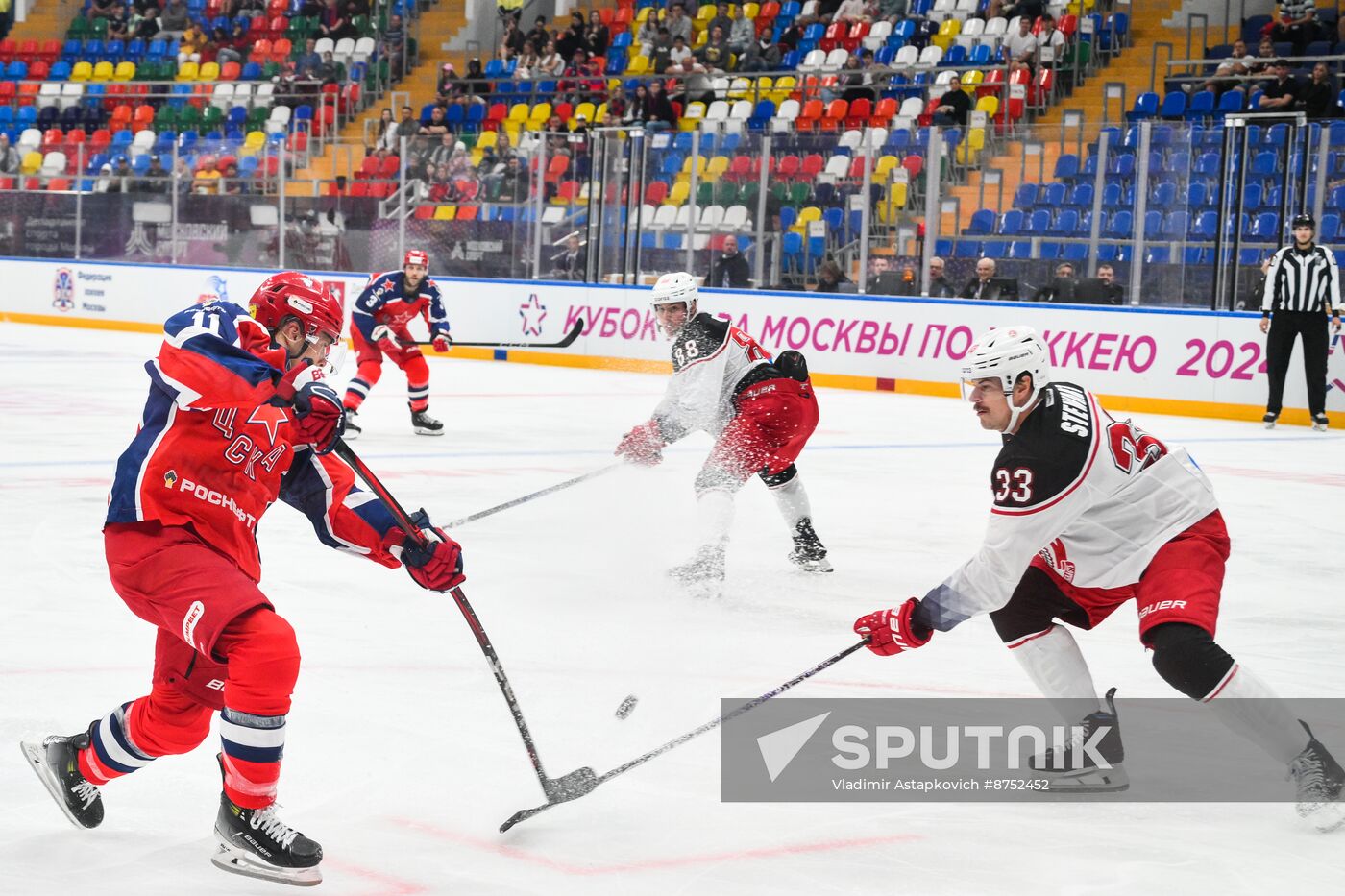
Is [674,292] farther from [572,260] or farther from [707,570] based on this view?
[572,260]

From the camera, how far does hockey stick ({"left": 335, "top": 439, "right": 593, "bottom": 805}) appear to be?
3.06m

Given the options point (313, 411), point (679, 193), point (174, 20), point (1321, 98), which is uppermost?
point (174, 20)

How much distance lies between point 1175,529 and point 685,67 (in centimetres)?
1598

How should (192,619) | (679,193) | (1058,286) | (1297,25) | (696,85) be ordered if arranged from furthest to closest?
(696,85), (1297,25), (679,193), (1058,286), (192,619)

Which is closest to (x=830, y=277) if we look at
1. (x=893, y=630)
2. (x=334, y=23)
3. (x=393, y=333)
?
(x=393, y=333)

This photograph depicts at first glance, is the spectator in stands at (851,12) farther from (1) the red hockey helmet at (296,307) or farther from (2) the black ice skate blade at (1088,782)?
(1) the red hockey helmet at (296,307)

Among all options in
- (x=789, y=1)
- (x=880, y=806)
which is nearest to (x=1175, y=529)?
(x=880, y=806)

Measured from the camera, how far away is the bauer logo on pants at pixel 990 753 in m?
3.41

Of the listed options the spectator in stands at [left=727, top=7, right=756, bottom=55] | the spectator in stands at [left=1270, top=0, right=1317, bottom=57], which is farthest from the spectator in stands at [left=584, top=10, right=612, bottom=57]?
the spectator in stands at [left=1270, top=0, right=1317, bottom=57]

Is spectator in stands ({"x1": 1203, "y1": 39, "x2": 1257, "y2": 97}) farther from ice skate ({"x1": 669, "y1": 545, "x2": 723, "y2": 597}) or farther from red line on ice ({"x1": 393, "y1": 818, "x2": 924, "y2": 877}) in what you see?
red line on ice ({"x1": 393, "y1": 818, "x2": 924, "y2": 877})

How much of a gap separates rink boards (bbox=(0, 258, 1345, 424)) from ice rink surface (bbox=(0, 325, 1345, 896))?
3408mm

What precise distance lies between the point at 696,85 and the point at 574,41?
2946 mm

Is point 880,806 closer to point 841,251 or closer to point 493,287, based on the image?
point 841,251

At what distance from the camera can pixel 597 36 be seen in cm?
2064
